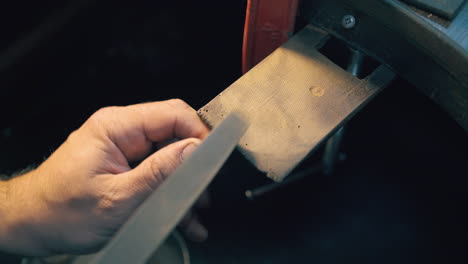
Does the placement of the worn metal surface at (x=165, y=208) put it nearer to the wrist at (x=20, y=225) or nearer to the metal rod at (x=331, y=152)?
the wrist at (x=20, y=225)

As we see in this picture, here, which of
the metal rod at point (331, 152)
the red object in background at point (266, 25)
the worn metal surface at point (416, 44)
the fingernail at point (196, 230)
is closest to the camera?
the worn metal surface at point (416, 44)

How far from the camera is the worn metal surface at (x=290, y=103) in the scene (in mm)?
551

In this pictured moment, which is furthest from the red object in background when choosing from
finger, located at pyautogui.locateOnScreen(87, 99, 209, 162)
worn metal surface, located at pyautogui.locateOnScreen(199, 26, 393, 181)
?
finger, located at pyautogui.locateOnScreen(87, 99, 209, 162)

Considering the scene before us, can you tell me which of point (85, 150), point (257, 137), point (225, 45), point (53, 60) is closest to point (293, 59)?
point (257, 137)

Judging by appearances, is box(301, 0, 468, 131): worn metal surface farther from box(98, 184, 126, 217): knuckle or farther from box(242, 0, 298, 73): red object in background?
box(98, 184, 126, 217): knuckle

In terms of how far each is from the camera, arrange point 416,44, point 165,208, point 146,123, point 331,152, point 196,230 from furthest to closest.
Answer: point 331,152 → point 196,230 → point 146,123 → point 416,44 → point 165,208

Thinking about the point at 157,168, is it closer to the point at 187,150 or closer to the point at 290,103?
the point at 187,150

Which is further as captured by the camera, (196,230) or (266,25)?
(196,230)

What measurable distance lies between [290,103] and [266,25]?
17 cm

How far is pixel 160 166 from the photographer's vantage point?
0.57 metres

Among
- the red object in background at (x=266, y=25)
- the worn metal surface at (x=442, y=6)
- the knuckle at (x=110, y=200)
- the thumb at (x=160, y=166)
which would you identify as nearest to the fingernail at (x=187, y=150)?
the thumb at (x=160, y=166)

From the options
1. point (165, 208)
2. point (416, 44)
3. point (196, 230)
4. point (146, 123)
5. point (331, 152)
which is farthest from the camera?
point (331, 152)

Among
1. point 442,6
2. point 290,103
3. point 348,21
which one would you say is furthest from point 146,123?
point 442,6

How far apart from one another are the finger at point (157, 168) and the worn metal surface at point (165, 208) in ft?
0.54
